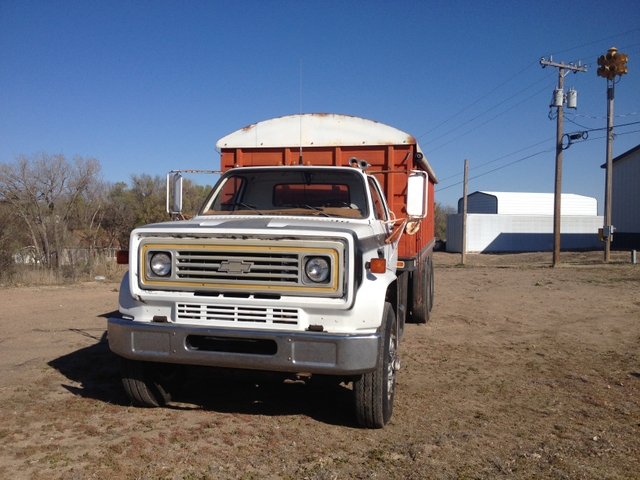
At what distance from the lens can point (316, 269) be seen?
12.8ft

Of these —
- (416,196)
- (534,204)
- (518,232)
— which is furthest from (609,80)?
(534,204)

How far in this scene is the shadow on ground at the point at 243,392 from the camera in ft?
15.2

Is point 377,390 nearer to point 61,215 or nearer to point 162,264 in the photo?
point 162,264

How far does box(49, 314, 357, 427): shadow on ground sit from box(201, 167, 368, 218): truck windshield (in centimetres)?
157

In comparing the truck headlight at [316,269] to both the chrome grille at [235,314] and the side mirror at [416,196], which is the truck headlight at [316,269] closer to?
the chrome grille at [235,314]

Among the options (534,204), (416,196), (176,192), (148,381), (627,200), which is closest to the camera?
(148,381)

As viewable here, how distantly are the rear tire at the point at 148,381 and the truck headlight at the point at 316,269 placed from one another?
1623 mm

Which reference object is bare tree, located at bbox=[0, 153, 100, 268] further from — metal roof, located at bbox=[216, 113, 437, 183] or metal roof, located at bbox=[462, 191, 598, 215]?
metal roof, located at bbox=[462, 191, 598, 215]

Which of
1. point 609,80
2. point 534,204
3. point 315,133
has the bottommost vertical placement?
point 315,133

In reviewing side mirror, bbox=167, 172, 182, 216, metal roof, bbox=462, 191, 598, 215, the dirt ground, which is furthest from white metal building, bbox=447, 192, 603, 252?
side mirror, bbox=167, 172, 182, 216

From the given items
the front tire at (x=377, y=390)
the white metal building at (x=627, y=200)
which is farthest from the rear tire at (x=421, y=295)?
the white metal building at (x=627, y=200)

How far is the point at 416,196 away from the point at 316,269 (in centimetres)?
165

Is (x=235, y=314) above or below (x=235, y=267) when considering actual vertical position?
below

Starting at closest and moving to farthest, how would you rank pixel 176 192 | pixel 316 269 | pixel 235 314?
pixel 316 269
pixel 235 314
pixel 176 192
